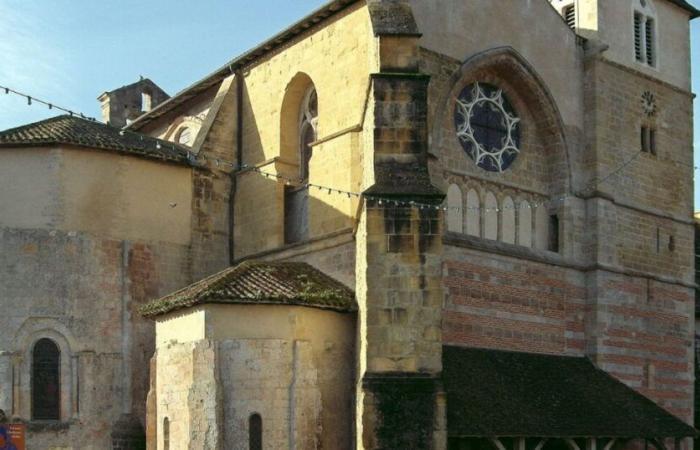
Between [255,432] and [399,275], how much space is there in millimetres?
3734

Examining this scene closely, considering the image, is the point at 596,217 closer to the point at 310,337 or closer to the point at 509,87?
the point at 509,87

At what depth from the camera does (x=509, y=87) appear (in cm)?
2686

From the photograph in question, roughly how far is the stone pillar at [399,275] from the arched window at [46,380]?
6.98 m

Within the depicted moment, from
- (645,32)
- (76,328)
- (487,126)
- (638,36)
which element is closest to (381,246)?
(487,126)

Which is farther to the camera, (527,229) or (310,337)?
(527,229)

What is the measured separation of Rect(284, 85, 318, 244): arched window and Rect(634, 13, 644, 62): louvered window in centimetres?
819

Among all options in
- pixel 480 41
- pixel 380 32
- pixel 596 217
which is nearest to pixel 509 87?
pixel 480 41

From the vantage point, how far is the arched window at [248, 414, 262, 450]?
68.7ft

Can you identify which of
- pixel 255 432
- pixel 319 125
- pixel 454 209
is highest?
pixel 319 125

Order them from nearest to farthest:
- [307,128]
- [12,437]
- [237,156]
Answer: [12,437], [307,128], [237,156]

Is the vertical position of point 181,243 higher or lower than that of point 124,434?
higher

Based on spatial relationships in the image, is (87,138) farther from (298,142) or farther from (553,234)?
(553,234)

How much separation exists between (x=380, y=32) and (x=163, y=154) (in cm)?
676

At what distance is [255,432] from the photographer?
21047 millimetres
